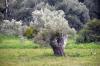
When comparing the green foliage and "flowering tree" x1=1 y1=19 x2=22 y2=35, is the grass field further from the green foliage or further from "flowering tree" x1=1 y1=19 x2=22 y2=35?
the green foliage

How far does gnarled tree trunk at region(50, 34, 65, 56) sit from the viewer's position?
587 inches

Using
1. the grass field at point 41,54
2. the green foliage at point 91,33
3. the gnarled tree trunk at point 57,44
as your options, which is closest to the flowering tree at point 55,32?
the gnarled tree trunk at point 57,44

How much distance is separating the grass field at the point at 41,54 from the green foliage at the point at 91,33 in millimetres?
755

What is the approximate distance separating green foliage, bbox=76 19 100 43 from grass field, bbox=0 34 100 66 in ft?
2.48

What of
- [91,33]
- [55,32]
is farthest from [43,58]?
[91,33]

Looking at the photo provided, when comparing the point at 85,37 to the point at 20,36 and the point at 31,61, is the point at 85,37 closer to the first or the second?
the point at 20,36

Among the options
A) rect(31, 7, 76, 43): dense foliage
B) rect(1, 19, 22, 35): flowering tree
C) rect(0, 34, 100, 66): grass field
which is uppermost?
rect(31, 7, 76, 43): dense foliage

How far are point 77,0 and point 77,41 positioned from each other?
966 cm

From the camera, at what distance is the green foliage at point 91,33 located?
18328mm

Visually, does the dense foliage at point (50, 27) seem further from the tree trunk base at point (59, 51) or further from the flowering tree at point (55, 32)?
the tree trunk base at point (59, 51)

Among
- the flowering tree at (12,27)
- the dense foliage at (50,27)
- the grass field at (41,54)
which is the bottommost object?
the grass field at (41,54)

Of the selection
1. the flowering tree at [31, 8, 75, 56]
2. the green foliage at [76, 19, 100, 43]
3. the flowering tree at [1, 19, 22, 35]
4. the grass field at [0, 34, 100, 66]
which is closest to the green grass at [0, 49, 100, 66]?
the grass field at [0, 34, 100, 66]

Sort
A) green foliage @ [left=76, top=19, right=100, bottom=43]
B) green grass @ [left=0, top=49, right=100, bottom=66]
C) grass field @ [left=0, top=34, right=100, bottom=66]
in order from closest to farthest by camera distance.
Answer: green grass @ [left=0, top=49, right=100, bottom=66] → grass field @ [left=0, top=34, right=100, bottom=66] → green foliage @ [left=76, top=19, right=100, bottom=43]

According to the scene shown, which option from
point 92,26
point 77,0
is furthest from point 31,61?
point 77,0
